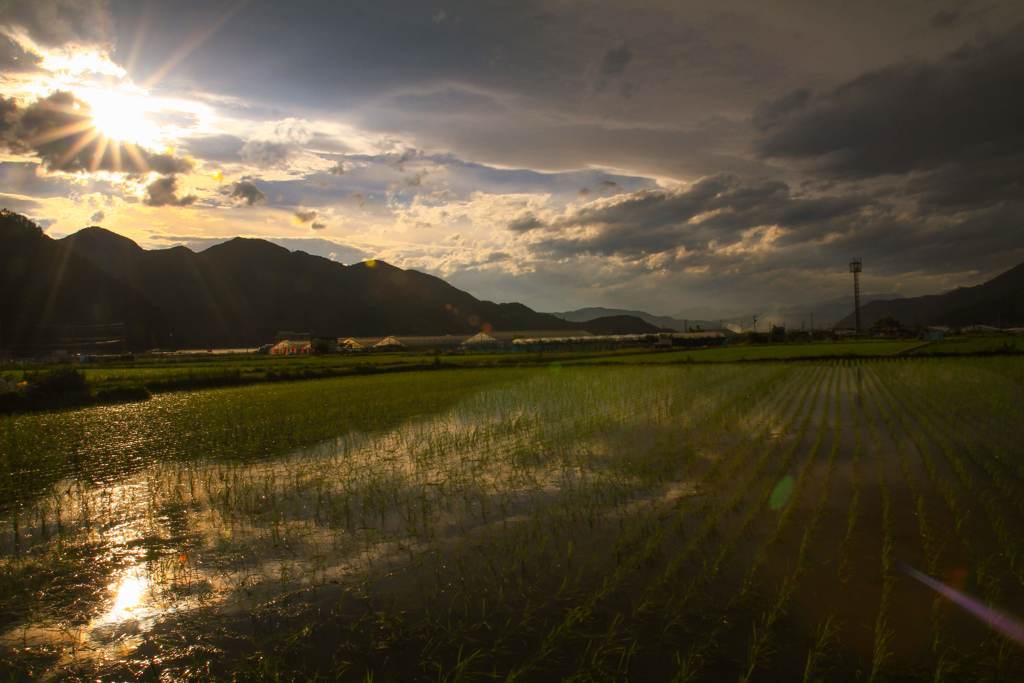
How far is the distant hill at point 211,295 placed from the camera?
69.9 m

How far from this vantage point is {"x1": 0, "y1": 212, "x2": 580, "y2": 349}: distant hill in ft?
229

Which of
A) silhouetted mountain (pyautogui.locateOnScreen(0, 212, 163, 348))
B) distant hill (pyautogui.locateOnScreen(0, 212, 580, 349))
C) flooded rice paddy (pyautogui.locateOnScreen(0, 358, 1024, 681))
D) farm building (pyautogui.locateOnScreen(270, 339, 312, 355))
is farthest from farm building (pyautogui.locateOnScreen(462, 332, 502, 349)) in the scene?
flooded rice paddy (pyautogui.locateOnScreen(0, 358, 1024, 681))

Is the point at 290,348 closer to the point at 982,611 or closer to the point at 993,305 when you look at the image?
the point at 982,611

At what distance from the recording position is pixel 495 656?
3.77 metres

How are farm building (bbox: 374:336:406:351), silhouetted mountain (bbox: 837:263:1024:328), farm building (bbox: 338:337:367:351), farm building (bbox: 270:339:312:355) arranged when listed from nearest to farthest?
farm building (bbox: 338:337:367:351), farm building (bbox: 374:336:406:351), farm building (bbox: 270:339:312:355), silhouetted mountain (bbox: 837:263:1024:328)

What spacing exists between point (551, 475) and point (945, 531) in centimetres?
460

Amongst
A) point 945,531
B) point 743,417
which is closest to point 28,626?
point 945,531

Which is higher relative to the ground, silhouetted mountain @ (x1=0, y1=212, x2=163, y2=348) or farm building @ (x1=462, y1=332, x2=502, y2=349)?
silhouetted mountain @ (x1=0, y1=212, x2=163, y2=348)

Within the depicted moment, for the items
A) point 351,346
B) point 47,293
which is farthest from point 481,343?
point 47,293

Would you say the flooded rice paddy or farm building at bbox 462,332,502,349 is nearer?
the flooded rice paddy

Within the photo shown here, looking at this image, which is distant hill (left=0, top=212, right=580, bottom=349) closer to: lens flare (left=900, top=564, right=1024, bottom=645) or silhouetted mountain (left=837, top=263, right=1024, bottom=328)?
lens flare (left=900, top=564, right=1024, bottom=645)

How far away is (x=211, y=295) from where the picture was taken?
115m

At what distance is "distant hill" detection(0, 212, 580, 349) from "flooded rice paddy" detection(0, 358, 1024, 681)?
70.9m

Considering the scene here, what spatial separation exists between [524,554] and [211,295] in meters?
124
